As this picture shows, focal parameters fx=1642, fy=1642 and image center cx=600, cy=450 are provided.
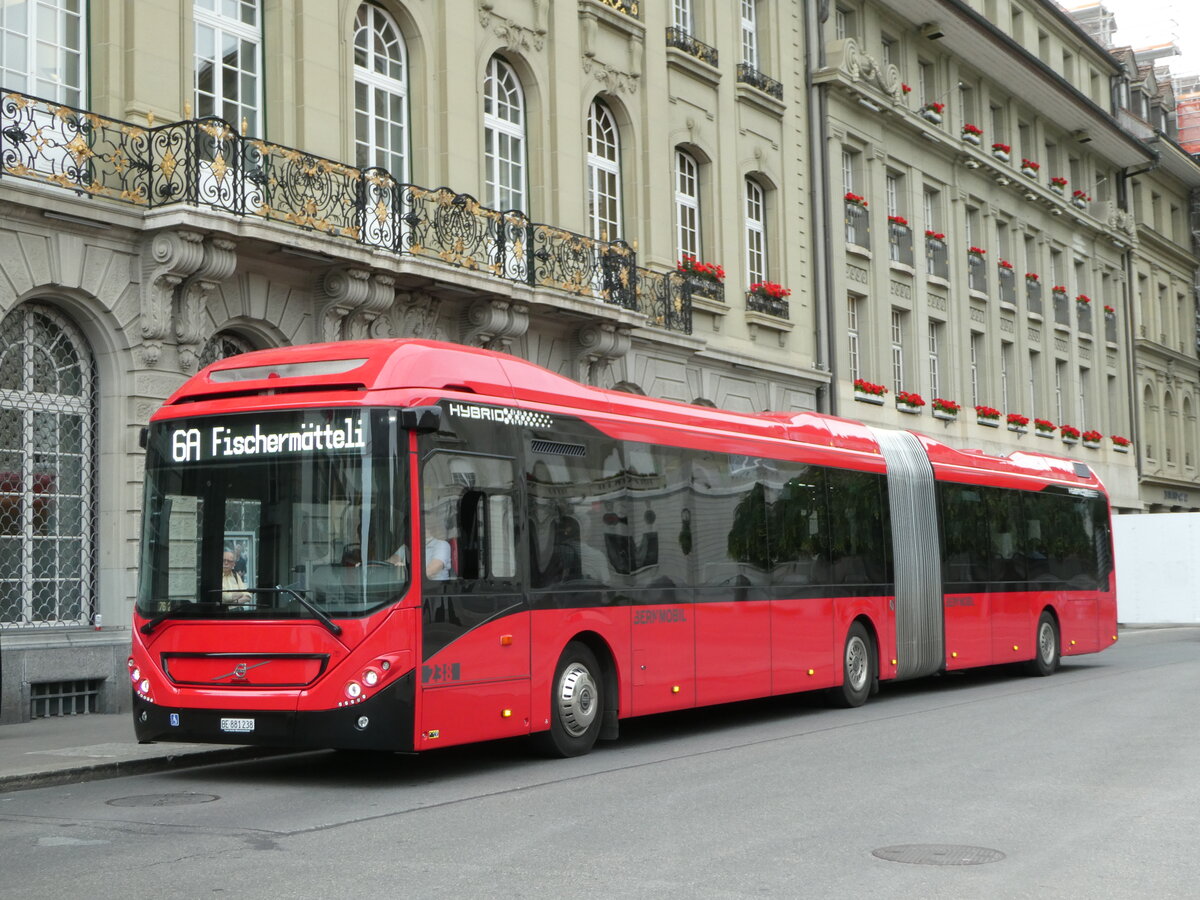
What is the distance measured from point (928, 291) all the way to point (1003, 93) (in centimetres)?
795

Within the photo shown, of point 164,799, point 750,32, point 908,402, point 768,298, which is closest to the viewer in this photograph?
point 164,799

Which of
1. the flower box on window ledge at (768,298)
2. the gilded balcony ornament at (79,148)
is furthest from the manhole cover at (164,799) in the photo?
the flower box on window ledge at (768,298)

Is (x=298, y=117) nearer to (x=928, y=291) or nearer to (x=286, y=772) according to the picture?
(x=286, y=772)

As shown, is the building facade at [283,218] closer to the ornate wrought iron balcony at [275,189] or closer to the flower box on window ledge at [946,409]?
the ornate wrought iron balcony at [275,189]

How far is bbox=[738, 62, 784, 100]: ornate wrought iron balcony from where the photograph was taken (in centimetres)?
2983

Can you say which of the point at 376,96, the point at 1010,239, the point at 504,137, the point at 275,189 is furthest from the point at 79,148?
the point at 1010,239

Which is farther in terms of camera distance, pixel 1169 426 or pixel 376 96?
pixel 1169 426

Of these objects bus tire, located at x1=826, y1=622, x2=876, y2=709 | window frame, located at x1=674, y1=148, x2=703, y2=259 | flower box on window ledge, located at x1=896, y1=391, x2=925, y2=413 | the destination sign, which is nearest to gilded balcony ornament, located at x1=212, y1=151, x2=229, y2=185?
the destination sign

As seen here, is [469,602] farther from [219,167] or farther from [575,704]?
[219,167]

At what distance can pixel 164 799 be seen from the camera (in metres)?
10.6

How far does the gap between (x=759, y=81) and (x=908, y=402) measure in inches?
342

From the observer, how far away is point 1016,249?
42344 mm

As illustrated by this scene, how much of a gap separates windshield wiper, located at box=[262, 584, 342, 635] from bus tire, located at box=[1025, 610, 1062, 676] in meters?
14.5

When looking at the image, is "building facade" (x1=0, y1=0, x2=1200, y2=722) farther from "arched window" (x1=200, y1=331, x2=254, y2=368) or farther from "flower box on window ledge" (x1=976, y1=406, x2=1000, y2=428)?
"flower box on window ledge" (x1=976, y1=406, x2=1000, y2=428)
